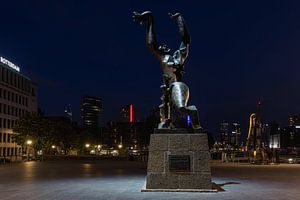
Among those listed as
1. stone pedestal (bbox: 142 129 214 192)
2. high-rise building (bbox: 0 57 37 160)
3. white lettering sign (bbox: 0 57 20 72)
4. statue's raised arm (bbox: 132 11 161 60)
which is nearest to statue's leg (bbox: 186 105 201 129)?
stone pedestal (bbox: 142 129 214 192)

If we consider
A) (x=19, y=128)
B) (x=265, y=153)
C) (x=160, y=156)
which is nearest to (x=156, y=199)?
(x=160, y=156)

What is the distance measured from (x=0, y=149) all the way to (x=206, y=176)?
74607mm

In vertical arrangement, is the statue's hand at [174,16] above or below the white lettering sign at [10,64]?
below

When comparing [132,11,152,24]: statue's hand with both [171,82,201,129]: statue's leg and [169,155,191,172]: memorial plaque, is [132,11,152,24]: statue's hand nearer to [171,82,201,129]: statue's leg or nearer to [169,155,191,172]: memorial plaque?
[171,82,201,129]: statue's leg

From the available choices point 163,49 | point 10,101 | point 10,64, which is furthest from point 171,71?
point 10,64

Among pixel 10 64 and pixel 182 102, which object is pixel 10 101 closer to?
pixel 10 64

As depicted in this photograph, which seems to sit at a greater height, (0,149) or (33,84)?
(33,84)

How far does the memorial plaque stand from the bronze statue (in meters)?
1.49

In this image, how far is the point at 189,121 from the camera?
17.0m

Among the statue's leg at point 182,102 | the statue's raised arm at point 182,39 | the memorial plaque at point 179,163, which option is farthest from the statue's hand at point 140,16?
the memorial plaque at point 179,163

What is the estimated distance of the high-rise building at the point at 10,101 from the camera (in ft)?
283

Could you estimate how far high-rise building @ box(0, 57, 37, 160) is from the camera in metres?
86.1

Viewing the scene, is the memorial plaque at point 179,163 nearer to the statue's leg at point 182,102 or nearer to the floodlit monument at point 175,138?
the floodlit monument at point 175,138

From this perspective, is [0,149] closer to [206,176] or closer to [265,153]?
[265,153]
